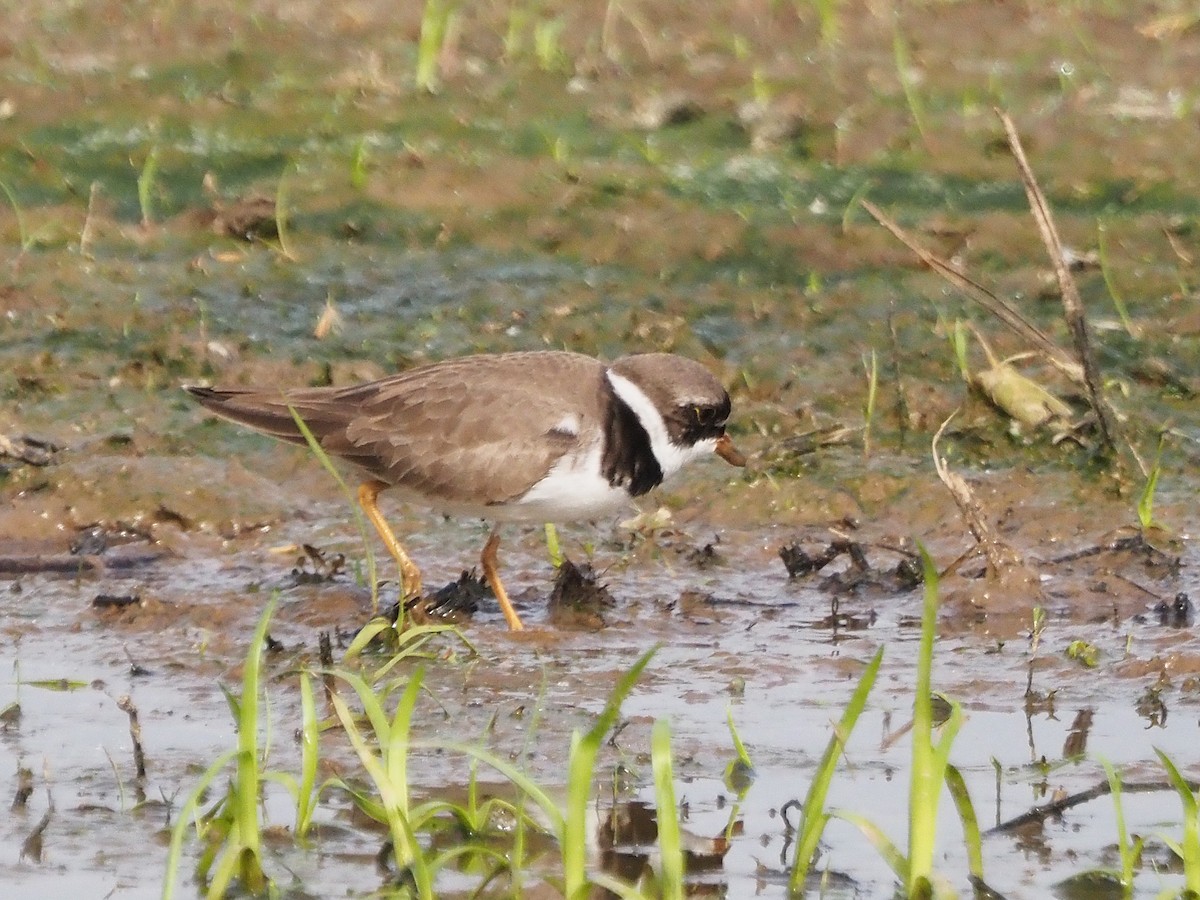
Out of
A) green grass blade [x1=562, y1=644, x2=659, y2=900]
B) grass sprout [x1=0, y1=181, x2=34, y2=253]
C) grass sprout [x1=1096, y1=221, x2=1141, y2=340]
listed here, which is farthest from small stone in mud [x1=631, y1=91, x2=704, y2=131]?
green grass blade [x1=562, y1=644, x2=659, y2=900]

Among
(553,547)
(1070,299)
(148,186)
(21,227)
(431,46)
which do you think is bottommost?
(553,547)

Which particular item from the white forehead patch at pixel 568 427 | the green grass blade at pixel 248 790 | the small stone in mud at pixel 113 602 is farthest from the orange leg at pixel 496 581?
the green grass blade at pixel 248 790

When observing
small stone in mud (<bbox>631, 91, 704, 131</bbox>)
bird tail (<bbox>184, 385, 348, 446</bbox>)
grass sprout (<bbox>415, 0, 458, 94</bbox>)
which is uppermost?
grass sprout (<bbox>415, 0, 458, 94</bbox>)

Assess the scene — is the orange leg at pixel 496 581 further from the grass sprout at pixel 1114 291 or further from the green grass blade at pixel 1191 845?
the grass sprout at pixel 1114 291

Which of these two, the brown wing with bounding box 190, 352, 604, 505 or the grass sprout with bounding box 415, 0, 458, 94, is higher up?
the grass sprout with bounding box 415, 0, 458, 94

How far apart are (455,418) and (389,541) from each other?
1.62 feet

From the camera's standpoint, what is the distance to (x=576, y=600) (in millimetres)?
7137

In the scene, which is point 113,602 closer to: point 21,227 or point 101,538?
point 101,538

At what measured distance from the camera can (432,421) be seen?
7234 millimetres

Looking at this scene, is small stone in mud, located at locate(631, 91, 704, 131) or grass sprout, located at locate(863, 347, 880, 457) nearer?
grass sprout, located at locate(863, 347, 880, 457)

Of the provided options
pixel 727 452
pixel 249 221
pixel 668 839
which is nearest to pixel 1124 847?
pixel 668 839

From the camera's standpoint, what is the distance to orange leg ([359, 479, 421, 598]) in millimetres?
7117

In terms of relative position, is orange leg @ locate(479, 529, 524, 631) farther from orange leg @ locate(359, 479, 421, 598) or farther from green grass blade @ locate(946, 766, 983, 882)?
green grass blade @ locate(946, 766, 983, 882)

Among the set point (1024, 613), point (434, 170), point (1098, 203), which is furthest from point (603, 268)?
point (1024, 613)
